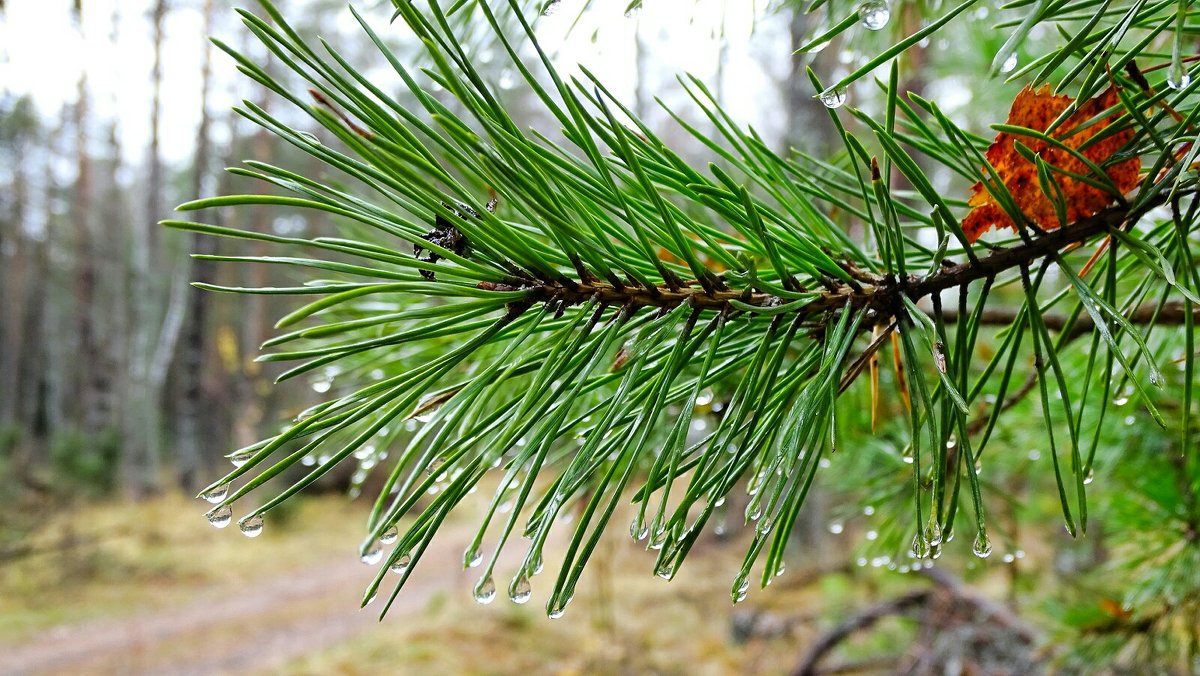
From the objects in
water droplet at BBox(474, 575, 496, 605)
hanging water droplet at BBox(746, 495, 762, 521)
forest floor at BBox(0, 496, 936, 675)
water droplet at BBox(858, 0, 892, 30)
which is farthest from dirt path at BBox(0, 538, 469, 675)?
water droplet at BBox(858, 0, 892, 30)

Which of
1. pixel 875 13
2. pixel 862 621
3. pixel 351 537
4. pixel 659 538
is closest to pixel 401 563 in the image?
pixel 659 538

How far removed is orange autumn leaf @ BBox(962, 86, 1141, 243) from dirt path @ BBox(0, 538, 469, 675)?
12.4 ft

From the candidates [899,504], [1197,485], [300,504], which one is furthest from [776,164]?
[300,504]

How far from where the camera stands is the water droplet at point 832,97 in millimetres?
331

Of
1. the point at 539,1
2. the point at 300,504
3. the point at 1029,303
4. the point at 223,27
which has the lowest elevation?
the point at 300,504

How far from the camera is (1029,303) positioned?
37 cm

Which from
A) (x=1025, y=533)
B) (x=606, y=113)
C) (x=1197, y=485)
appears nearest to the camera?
(x=606, y=113)

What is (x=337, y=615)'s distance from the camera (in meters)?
4.23

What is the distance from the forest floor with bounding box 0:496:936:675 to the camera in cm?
333

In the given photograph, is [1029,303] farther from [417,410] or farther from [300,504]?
[300,504]

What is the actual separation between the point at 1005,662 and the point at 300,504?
6.56m

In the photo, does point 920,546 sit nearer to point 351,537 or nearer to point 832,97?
point 832,97

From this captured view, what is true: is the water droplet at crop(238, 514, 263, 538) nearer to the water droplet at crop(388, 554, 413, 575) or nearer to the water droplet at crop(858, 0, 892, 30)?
the water droplet at crop(388, 554, 413, 575)

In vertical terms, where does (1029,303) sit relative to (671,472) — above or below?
above
